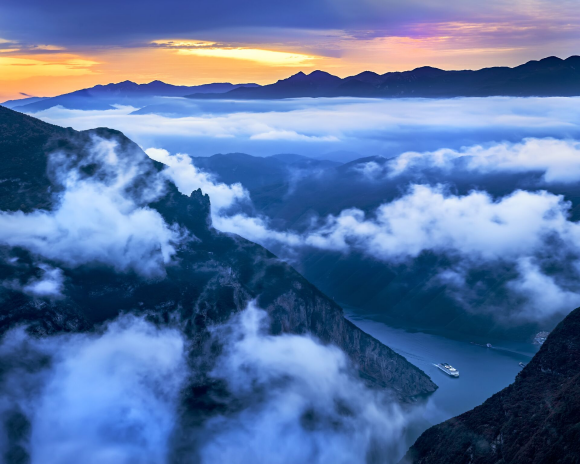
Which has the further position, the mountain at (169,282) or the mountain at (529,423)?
the mountain at (169,282)

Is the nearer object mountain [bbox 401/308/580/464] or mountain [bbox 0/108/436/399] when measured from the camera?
mountain [bbox 401/308/580/464]

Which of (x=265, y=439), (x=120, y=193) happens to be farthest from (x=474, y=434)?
(x=120, y=193)

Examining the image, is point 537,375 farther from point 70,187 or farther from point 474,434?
point 70,187

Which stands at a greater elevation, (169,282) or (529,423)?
(169,282)

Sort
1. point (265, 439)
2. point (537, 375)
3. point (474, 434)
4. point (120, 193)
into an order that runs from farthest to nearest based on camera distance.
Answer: point (120, 193) → point (265, 439) → point (537, 375) → point (474, 434)
